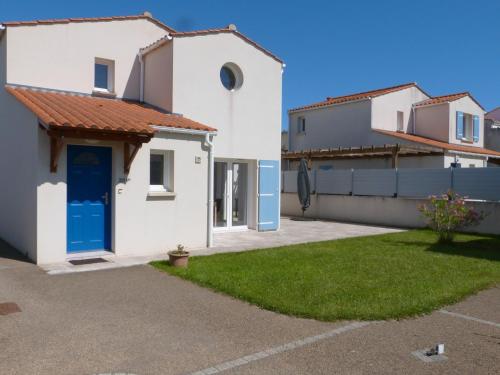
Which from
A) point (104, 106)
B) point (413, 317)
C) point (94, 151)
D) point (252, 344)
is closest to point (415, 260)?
point (413, 317)

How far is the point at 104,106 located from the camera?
11531 millimetres

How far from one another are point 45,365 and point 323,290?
167 inches

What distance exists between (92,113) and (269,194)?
6.59m

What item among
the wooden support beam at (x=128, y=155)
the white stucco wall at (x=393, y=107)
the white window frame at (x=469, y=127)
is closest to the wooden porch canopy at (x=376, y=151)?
the white stucco wall at (x=393, y=107)

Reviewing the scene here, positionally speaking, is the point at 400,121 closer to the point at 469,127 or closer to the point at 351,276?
the point at 469,127

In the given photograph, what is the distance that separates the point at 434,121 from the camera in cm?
2691

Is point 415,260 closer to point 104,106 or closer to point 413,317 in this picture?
point 413,317

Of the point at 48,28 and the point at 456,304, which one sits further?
the point at 48,28

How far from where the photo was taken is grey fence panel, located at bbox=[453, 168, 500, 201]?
49.2 ft

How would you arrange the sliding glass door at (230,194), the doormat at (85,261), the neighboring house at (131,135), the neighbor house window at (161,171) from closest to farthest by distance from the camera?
the doormat at (85,261)
the neighboring house at (131,135)
the neighbor house window at (161,171)
the sliding glass door at (230,194)

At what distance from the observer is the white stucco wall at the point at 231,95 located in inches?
504

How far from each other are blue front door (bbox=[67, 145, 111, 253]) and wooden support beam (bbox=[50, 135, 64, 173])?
2.08ft

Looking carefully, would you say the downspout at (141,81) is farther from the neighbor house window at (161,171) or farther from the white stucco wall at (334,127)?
the white stucco wall at (334,127)

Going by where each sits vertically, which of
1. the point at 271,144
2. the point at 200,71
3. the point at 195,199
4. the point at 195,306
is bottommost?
the point at 195,306
